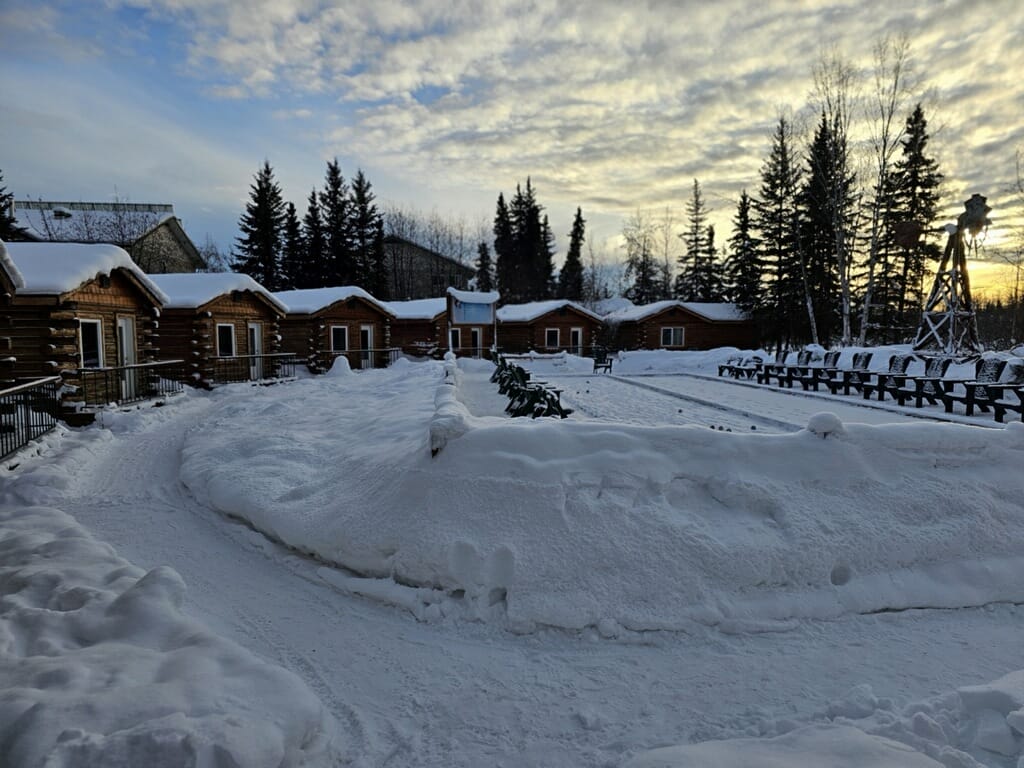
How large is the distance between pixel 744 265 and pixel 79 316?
37.7 metres

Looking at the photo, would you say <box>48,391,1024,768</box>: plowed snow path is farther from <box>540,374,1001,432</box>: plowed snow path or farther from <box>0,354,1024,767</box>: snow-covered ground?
Result: <box>540,374,1001,432</box>: plowed snow path

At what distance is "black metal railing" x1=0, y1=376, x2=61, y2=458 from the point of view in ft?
27.8

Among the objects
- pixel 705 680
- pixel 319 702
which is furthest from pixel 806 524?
pixel 319 702

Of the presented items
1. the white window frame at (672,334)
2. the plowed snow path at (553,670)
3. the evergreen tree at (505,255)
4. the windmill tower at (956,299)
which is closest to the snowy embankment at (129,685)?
the plowed snow path at (553,670)

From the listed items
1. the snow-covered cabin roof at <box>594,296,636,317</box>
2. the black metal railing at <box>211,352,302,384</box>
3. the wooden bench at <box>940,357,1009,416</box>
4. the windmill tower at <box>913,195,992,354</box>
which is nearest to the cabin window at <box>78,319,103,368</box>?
the black metal railing at <box>211,352,302,384</box>

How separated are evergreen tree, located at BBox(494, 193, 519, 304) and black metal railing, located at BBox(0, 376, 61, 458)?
164 feet

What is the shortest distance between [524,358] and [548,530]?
29.9 metres

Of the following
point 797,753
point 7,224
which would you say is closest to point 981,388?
point 797,753

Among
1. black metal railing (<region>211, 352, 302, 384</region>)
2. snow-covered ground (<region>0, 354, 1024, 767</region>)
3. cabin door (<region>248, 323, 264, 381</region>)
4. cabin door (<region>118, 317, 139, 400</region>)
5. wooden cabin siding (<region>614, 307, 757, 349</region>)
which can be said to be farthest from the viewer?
wooden cabin siding (<region>614, 307, 757, 349</region>)

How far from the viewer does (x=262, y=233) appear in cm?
4516

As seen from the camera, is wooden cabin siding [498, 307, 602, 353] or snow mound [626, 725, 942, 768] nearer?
snow mound [626, 725, 942, 768]

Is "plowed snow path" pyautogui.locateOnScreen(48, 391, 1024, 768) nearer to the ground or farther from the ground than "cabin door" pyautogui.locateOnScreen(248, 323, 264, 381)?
nearer to the ground

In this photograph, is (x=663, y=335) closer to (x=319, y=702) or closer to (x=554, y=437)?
(x=554, y=437)

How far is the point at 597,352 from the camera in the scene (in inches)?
1201
